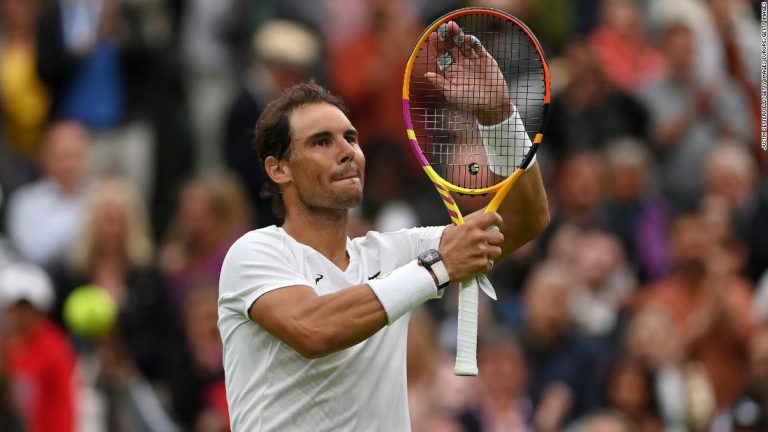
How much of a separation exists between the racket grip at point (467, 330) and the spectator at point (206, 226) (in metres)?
5.53

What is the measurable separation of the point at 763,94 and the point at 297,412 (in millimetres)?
5412

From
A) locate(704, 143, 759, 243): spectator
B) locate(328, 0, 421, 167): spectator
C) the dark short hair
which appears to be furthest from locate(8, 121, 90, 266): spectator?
the dark short hair

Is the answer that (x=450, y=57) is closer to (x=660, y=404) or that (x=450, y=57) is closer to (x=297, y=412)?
(x=297, y=412)

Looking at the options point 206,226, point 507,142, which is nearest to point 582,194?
point 206,226

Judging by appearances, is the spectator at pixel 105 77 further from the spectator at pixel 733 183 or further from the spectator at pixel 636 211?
the spectator at pixel 733 183

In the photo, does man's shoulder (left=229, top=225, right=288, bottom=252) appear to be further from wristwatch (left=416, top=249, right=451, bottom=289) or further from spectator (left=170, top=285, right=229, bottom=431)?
spectator (left=170, top=285, right=229, bottom=431)

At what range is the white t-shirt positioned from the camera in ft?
18.0

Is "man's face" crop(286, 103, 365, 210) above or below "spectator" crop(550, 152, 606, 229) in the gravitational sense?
above

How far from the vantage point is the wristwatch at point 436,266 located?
539cm

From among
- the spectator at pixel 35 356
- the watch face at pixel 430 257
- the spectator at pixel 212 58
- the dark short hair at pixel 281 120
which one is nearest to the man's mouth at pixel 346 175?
the dark short hair at pixel 281 120

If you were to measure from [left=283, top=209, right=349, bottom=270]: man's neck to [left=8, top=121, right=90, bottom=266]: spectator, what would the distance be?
583cm

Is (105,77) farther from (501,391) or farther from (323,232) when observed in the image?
(323,232)

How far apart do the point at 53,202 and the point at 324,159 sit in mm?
6390

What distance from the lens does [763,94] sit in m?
9.92
